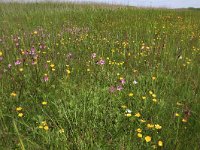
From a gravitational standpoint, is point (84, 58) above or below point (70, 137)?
above

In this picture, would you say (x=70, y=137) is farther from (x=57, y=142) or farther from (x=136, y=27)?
(x=136, y=27)

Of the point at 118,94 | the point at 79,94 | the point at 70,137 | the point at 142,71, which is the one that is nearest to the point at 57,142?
the point at 70,137

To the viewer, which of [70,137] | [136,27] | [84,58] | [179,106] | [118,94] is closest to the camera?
[70,137]

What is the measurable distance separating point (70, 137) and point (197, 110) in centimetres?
138

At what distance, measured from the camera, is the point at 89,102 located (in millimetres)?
2908

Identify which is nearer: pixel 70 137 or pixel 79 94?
pixel 70 137

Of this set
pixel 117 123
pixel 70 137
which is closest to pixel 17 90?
pixel 70 137

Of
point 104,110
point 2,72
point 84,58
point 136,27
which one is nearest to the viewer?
point 104,110

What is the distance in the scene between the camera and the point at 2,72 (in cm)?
384

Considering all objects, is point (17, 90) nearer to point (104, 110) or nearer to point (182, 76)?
point (104, 110)

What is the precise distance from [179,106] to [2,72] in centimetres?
238

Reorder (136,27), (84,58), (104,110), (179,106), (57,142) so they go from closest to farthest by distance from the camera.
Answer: (57,142)
(104,110)
(179,106)
(84,58)
(136,27)

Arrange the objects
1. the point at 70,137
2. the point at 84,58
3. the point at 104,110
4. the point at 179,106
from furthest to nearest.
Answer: the point at 84,58, the point at 179,106, the point at 104,110, the point at 70,137

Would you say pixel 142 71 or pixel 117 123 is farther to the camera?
pixel 142 71
